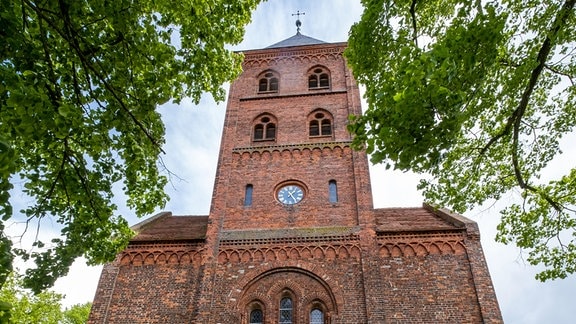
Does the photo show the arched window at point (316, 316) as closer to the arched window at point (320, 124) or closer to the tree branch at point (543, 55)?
the tree branch at point (543, 55)

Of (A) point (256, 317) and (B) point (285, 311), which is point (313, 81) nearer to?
(B) point (285, 311)

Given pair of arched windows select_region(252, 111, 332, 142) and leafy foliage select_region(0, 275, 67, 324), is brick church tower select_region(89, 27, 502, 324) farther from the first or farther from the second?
leafy foliage select_region(0, 275, 67, 324)

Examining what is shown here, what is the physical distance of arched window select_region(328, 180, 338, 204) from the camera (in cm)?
1416

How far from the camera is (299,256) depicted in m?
12.4

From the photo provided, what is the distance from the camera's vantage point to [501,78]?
803 cm

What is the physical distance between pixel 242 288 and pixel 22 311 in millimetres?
14191

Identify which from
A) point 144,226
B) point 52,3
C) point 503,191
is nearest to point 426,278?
point 503,191

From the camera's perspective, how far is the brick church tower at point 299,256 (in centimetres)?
1138

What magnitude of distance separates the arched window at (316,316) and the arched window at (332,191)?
3852mm

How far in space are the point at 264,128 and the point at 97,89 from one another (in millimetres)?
10912

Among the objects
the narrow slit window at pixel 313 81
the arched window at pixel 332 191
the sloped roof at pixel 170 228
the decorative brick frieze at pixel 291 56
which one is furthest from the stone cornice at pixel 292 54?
the sloped roof at pixel 170 228

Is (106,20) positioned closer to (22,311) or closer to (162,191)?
(162,191)

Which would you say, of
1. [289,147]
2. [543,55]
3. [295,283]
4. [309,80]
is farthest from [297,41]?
[543,55]

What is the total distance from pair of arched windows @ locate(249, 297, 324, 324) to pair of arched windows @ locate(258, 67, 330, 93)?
10.3 metres
